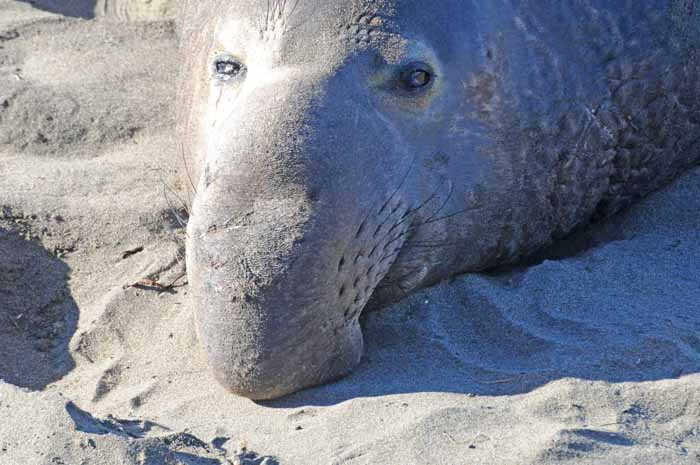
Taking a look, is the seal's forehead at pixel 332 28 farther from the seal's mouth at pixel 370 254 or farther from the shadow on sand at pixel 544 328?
the shadow on sand at pixel 544 328

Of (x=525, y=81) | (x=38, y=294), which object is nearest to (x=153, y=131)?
(x=38, y=294)

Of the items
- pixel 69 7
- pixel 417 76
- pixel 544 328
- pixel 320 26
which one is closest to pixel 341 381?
pixel 544 328

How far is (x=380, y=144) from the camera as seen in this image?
3.70m

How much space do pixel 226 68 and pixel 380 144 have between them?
1.93 ft

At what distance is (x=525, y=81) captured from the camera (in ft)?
13.4

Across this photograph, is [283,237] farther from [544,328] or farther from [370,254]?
[544,328]

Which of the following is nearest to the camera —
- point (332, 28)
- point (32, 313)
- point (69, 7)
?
point (332, 28)

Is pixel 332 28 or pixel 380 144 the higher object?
pixel 332 28

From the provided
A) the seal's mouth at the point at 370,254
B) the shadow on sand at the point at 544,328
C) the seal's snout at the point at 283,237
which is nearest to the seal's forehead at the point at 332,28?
the seal's snout at the point at 283,237

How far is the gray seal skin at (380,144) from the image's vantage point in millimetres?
3459

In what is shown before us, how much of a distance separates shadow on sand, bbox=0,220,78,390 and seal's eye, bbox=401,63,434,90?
1.41 meters

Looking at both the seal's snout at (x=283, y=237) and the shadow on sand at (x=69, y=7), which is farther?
the shadow on sand at (x=69, y=7)

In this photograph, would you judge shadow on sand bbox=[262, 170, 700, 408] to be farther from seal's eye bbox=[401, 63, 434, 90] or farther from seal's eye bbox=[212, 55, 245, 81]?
seal's eye bbox=[212, 55, 245, 81]

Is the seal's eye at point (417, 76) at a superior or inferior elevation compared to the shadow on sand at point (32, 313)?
superior
